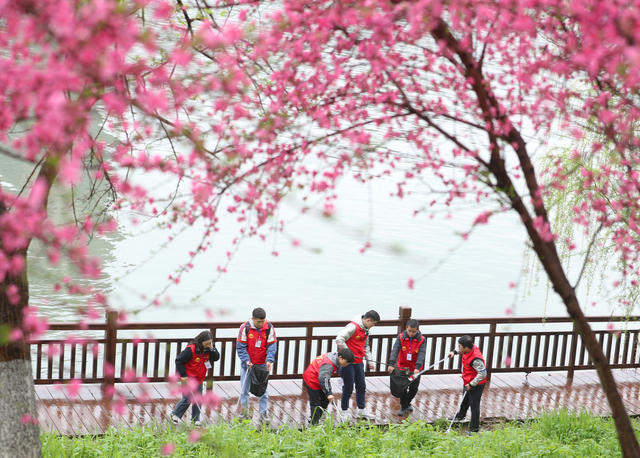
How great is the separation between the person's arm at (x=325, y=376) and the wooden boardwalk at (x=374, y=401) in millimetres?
626

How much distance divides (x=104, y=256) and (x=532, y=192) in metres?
14.1

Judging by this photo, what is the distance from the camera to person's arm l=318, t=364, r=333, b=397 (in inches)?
331

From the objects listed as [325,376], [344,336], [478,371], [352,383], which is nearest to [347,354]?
[325,376]

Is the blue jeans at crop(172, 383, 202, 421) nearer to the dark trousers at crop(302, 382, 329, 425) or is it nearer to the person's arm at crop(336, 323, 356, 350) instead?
the dark trousers at crop(302, 382, 329, 425)

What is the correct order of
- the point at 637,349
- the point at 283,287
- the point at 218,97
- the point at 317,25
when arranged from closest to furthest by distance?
the point at 317,25
the point at 218,97
the point at 637,349
the point at 283,287

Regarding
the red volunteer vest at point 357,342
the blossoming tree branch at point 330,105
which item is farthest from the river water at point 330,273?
the blossoming tree branch at point 330,105

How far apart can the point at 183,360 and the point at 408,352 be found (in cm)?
299

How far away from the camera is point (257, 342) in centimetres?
876

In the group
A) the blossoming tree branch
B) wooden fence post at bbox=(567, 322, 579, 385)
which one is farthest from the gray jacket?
the blossoming tree branch

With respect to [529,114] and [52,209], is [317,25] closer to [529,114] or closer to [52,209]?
[529,114]

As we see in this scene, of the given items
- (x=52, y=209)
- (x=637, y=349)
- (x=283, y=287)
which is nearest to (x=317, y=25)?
(x=637, y=349)

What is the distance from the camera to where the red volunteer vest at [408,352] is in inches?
372

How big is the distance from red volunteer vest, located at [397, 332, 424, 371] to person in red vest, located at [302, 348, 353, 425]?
115 centimetres

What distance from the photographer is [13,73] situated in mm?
2535
